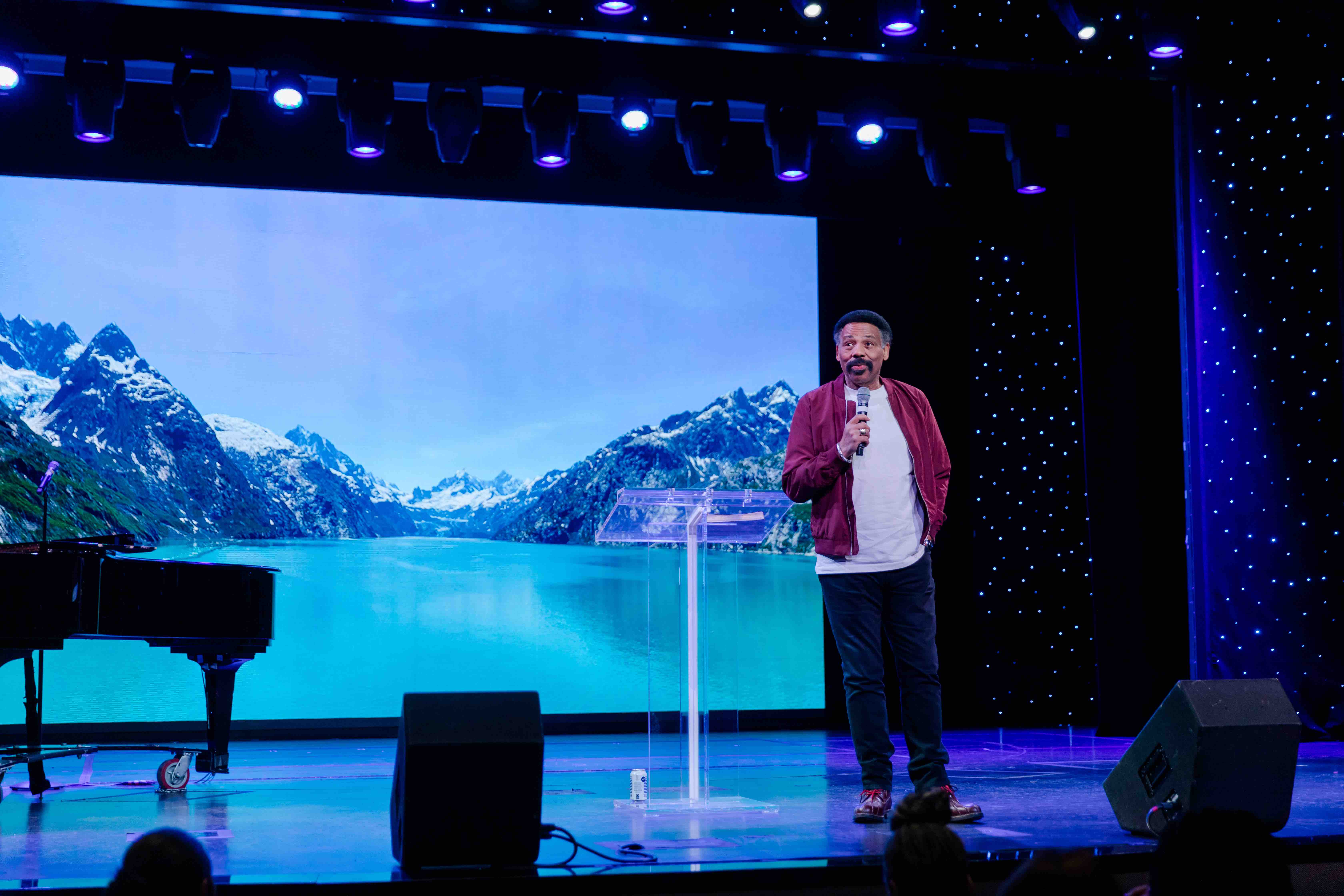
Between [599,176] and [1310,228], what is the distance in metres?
3.39

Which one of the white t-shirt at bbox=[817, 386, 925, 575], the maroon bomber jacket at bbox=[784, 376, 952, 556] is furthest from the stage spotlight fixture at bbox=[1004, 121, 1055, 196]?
the white t-shirt at bbox=[817, 386, 925, 575]

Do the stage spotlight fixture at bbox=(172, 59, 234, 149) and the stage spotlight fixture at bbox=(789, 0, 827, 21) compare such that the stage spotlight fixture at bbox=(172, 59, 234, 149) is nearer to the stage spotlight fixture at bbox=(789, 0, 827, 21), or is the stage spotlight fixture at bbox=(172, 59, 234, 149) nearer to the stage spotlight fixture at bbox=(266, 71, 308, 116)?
the stage spotlight fixture at bbox=(266, 71, 308, 116)

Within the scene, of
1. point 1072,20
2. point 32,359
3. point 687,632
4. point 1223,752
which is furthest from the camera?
point 32,359

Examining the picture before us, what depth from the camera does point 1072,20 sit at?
460 centimetres

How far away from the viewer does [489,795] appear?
7.17ft

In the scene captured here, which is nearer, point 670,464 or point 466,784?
point 466,784

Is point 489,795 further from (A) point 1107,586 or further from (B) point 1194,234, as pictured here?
(B) point 1194,234

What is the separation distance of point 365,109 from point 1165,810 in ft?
13.6

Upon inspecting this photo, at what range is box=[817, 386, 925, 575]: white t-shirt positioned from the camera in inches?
115

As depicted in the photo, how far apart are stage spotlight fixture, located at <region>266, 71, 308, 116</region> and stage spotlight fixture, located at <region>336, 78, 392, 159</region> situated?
15 centimetres

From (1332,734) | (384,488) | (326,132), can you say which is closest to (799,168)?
(326,132)

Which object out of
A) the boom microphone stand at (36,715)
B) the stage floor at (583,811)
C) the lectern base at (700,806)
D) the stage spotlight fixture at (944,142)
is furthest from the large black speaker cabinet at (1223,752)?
the stage spotlight fixture at (944,142)

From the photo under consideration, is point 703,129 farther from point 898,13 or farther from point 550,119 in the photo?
point 898,13

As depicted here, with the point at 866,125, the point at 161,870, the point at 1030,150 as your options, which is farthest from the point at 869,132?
the point at 161,870
